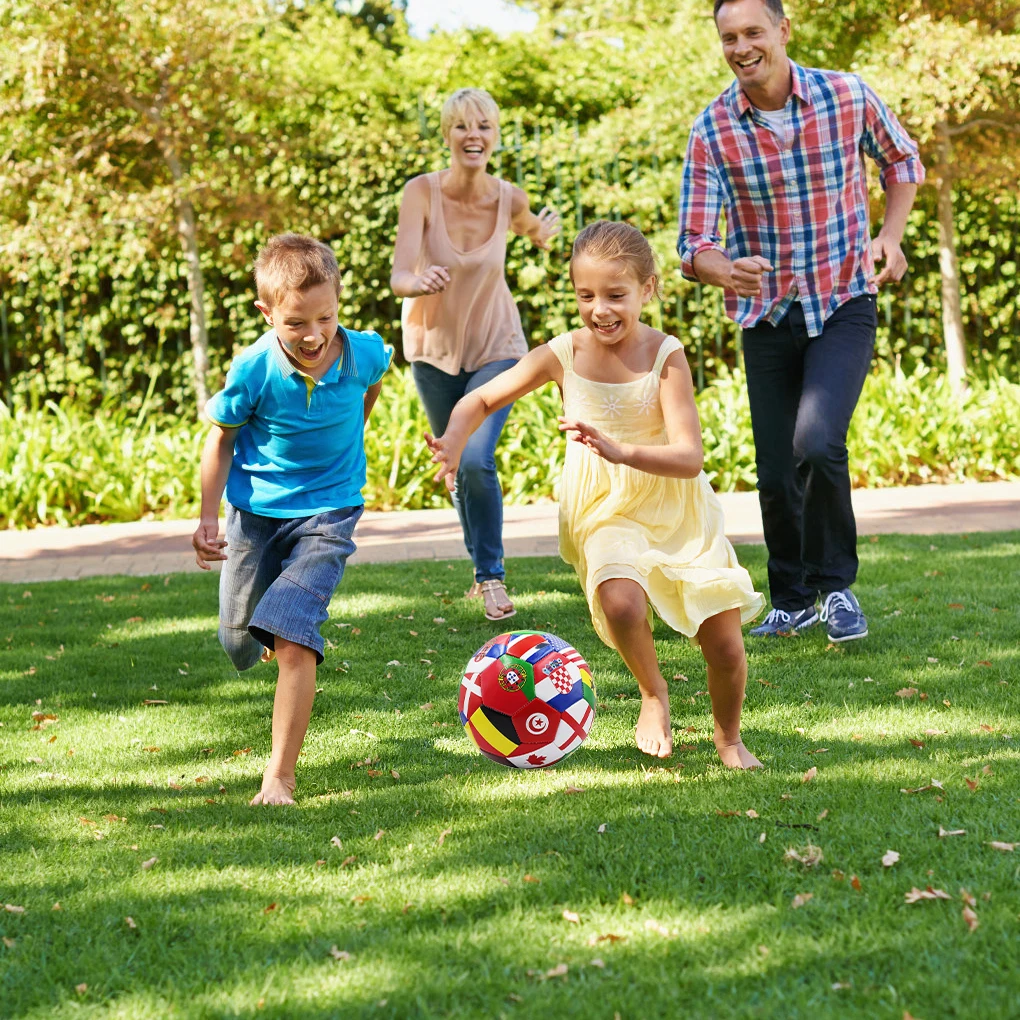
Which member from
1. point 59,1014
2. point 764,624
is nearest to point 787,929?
point 59,1014

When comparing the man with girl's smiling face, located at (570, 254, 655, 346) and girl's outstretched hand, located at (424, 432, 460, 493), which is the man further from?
girl's outstretched hand, located at (424, 432, 460, 493)

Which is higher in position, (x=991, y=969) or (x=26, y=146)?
(x=26, y=146)

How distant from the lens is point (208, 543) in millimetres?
3668

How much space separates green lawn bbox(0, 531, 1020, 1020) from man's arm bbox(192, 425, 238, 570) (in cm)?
70

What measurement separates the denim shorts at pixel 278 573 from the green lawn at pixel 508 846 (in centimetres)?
42

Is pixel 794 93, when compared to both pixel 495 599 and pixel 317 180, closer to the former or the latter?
pixel 495 599

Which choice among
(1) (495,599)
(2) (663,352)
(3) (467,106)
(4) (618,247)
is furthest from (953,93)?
(4) (618,247)

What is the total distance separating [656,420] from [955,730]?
1.29 metres

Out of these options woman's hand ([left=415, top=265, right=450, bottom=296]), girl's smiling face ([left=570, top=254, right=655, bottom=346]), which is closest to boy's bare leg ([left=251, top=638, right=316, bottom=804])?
girl's smiling face ([left=570, top=254, right=655, bottom=346])

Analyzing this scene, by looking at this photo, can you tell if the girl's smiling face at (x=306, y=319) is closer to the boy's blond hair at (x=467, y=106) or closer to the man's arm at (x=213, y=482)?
the man's arm at (x=213, y=482)

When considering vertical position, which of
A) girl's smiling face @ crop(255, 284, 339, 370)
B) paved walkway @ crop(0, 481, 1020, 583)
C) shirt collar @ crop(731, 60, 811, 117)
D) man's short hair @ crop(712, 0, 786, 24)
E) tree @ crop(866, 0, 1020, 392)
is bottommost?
paved walkway @ crop(0, 481, 1020, 583)

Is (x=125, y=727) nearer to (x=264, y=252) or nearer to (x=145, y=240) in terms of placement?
(x=264, y=252)

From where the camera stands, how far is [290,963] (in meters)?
2.50

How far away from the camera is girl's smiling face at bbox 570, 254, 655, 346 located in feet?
11.9
